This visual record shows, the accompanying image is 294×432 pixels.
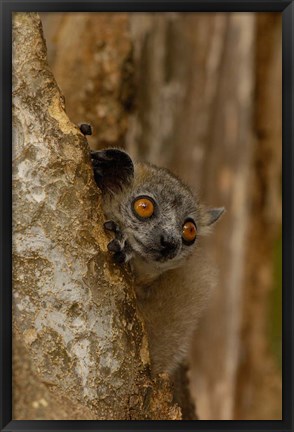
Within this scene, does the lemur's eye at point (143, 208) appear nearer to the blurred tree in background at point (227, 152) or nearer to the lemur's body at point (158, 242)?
the lemur's body at point (158, 242)

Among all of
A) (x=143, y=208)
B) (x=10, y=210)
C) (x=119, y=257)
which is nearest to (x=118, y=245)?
(x=119, y=257)

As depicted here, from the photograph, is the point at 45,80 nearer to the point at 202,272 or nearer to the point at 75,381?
the point at 75,381

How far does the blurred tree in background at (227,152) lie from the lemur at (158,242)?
8.12ft

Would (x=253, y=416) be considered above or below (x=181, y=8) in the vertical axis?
below

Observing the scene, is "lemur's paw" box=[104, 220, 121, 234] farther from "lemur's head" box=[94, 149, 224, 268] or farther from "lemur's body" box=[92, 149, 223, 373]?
"lemur's head" box=[94, 149, 224, 268]

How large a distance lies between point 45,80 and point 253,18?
462 centimetres

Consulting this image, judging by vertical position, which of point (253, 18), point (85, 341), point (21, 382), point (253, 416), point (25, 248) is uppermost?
point (253, 18)

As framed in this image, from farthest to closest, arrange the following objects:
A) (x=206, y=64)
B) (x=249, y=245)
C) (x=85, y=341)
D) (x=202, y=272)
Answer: (x=249, y=245), (x=206, y=64), (x=202, y=272), (x=85, y=341)

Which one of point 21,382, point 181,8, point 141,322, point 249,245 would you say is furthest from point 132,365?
point 249,245

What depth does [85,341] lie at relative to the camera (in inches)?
111

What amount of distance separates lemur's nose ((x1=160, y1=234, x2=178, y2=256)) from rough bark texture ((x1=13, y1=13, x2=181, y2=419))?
38 centimetres

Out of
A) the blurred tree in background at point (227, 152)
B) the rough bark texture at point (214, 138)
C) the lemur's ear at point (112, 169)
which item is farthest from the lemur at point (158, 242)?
the rough bark texture at point (214, 138)

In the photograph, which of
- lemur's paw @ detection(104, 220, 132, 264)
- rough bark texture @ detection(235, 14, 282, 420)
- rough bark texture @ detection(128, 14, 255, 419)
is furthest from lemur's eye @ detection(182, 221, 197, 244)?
rough bark texture @ detection(235, 14, 282, 420)

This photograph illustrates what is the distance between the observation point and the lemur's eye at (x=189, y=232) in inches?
133
